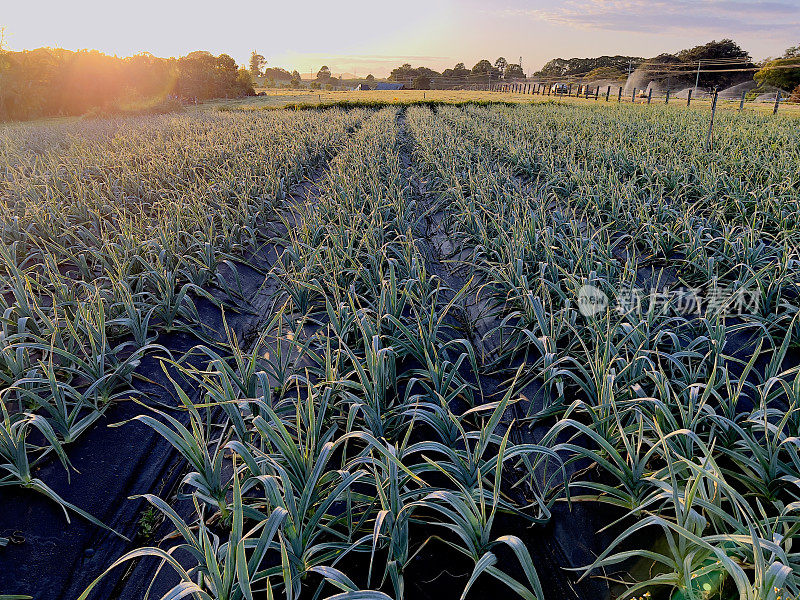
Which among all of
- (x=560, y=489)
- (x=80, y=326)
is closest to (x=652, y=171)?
(x=560, y=489)

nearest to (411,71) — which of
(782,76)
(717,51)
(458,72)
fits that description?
(458,72)

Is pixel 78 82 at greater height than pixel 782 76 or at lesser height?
lesser

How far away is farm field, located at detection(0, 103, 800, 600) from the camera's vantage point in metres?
1.26

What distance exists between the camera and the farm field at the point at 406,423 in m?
1.26

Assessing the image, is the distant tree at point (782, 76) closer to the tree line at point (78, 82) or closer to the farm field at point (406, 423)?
the farm field at point (406, 423)

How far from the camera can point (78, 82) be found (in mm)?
27594

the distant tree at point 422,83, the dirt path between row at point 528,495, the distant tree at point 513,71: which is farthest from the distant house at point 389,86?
the dirt path between row at point 528,495

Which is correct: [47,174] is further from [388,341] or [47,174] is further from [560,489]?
[560,489]

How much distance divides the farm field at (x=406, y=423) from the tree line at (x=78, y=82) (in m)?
28.6

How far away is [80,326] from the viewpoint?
227 centimetres

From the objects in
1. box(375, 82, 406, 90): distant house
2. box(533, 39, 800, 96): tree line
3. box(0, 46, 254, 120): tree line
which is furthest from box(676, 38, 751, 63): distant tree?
box(0, 46, 254, 120): tree line

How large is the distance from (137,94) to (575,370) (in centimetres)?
3357

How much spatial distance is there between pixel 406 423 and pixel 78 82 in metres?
34.9

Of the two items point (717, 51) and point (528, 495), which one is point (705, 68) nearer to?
point (717, 51)
